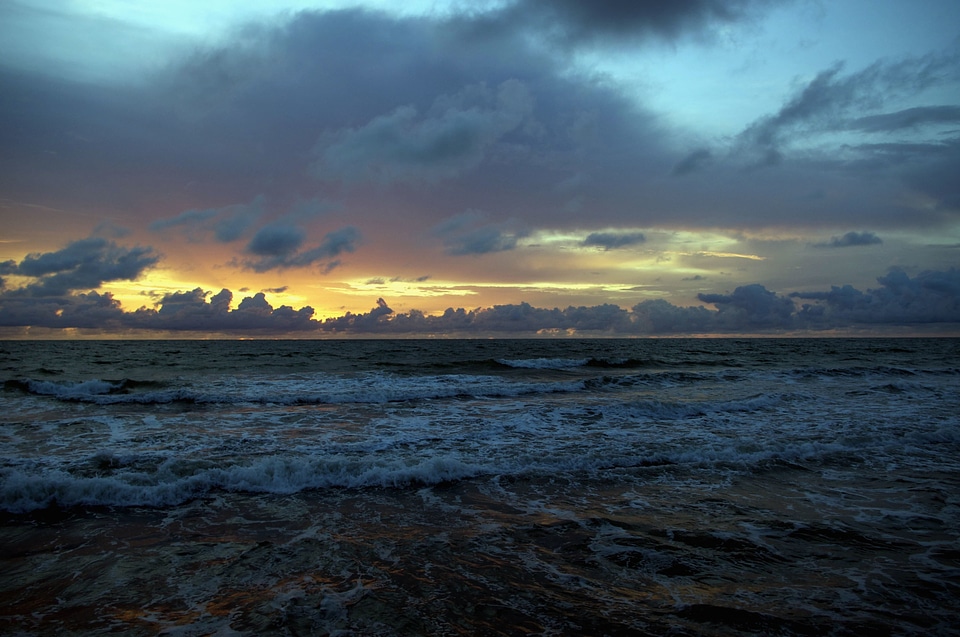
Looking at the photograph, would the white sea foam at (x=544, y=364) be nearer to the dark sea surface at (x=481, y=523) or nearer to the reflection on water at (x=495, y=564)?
the dark sea surface at (x=481, y=523)

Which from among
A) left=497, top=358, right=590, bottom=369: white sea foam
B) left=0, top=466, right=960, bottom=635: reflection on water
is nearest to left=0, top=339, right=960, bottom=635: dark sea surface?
left=0, top=466, right=960, bottom=635: reflection on water

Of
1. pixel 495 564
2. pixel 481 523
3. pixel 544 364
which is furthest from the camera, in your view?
pixel 544 364

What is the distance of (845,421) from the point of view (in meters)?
16.5

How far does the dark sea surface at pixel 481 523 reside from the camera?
5.33 meters

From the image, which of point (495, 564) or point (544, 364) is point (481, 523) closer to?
point (495, 564)

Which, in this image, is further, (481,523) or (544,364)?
(544,364)

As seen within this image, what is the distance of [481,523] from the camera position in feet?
26.2

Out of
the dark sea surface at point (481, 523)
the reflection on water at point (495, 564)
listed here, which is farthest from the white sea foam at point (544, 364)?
the reflection on water at point (495, 564)

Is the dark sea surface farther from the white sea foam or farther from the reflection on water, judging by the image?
the white sea foam

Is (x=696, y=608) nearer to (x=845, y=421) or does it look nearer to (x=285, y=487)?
(x=285, y=487)

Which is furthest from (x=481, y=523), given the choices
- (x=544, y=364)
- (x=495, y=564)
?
(x=544, y=364)

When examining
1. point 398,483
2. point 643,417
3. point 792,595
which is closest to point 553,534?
point 792,595

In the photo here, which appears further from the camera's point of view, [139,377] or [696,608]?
[139,377]

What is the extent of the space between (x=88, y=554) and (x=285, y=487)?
3.41m
